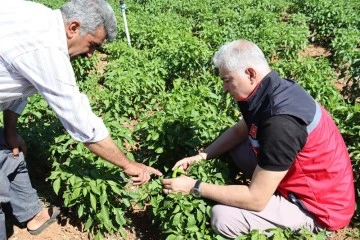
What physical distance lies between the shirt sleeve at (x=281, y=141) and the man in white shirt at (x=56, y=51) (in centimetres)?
95

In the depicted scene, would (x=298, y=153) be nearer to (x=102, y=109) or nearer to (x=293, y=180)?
(x=293, y=180)

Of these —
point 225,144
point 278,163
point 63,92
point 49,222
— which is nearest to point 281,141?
point 278,163

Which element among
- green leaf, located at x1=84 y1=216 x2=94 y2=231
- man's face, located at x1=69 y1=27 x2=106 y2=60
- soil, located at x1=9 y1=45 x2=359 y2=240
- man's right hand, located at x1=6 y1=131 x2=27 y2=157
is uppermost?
man's face, located at x1=69 y1=27 x2=106 y2=60

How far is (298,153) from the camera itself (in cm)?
234

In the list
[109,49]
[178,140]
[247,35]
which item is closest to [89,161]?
[178,140]

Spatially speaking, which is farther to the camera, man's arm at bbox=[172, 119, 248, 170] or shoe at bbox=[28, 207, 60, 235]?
shoe at bbox=[28, 207, 60, 235]

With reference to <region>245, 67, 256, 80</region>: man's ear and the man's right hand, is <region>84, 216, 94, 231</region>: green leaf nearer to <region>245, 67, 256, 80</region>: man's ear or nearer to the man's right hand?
the man's right hand

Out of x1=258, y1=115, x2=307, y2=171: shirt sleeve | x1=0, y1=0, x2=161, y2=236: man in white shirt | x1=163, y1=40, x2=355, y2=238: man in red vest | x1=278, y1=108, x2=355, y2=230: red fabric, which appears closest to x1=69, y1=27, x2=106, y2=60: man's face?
x1=0, y1=0, x2=161, y2=236: man in white shirt

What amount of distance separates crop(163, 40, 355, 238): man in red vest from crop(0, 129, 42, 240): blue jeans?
1.20 metres

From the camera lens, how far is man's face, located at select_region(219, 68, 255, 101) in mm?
2377

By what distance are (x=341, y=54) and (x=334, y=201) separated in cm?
460

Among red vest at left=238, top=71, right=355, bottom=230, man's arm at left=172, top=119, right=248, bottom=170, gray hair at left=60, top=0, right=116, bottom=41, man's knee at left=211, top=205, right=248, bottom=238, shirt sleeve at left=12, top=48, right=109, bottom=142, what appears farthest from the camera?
man's arm at left=172, top=119, right=248, bottom=170

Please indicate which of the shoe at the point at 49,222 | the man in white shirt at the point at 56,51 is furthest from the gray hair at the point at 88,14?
the shoe at the point at 49,222

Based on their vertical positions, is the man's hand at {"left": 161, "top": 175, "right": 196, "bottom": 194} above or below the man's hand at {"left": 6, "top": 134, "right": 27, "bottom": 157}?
below
